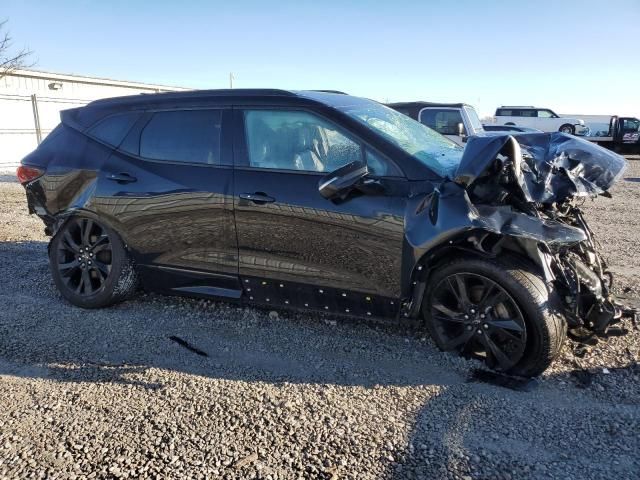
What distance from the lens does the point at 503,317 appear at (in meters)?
3.29

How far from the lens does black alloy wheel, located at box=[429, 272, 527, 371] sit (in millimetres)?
3244

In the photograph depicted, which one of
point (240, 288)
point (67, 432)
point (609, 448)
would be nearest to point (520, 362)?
point (609, 448)

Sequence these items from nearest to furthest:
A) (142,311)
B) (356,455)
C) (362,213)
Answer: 1. (356,455)
2. (362,213)
3. (142,311)

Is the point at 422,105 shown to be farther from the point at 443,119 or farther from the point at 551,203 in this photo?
the point at 551,203

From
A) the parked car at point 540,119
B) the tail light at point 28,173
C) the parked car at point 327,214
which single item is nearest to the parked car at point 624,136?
the parked car at point 540,119

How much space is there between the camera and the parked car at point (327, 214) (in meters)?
3.26

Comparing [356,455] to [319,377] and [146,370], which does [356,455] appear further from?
[146,370]

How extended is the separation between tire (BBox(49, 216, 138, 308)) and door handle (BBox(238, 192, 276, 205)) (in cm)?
129

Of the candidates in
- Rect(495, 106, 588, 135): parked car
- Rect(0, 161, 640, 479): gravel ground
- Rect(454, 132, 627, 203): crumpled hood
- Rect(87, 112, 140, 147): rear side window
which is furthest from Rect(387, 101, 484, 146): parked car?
Rect(495, 106, 588, 135): parked car

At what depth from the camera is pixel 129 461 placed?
8.22 feet

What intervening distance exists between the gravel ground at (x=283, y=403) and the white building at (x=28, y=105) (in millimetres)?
16782

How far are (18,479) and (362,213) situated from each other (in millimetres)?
2368

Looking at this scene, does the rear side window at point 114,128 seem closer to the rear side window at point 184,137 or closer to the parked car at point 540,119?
the rear side window at point 184,137

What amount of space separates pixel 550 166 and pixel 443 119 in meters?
9.26
